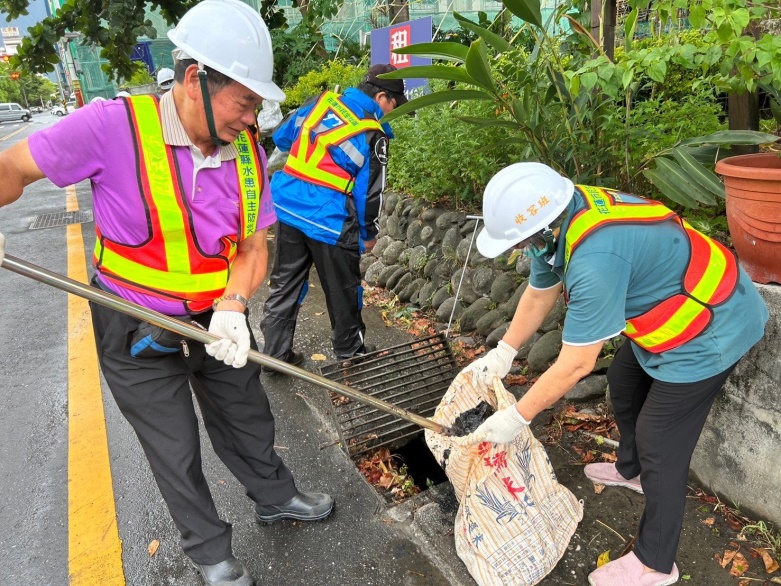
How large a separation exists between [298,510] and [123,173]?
1.54m

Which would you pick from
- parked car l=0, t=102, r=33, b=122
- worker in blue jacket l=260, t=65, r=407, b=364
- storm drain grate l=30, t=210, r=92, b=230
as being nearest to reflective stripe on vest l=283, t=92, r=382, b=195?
worker in blue jacket l=260, t=65, r=407, b=364

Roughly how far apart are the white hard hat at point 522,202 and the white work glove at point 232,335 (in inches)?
34.8

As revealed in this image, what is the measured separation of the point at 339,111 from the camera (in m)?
3.21

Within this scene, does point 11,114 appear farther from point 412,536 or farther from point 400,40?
point 412,536

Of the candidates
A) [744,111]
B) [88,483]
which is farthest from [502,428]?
[88,483]

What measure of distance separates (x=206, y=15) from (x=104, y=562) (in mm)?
2135

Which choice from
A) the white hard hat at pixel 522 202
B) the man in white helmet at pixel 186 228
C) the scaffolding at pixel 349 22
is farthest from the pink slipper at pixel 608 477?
the scaffolding at pixel 349 22

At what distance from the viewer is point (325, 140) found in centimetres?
317

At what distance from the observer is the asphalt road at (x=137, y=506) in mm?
2205

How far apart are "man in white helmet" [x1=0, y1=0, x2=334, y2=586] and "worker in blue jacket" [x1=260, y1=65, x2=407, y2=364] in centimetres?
122

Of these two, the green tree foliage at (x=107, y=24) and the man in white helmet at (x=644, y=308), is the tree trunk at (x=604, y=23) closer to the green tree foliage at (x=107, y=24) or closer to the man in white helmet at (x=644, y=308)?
the man in white helmet at (x=644, y=308)

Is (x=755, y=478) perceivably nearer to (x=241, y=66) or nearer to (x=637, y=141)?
(x=637, y=141)

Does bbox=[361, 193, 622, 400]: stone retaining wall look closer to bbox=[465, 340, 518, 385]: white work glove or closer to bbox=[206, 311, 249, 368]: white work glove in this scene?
bbox=[465, 340, 518, 385]: white work glove

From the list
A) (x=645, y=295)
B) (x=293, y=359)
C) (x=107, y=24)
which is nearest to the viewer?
(x=645, y=295)
